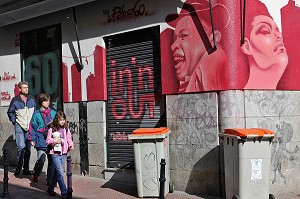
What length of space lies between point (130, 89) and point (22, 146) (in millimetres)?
2883

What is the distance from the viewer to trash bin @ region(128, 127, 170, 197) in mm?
7449

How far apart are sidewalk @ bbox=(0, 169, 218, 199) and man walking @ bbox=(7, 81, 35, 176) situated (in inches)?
20.4

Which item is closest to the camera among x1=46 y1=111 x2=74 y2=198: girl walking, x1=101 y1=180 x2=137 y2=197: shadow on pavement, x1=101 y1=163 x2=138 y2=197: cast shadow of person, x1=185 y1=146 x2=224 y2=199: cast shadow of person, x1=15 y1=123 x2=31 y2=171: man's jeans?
x1=46 y1=111 x2=74 y2=198: girl walking

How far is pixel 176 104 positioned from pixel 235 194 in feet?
7.40

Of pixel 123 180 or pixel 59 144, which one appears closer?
pixel 59 144

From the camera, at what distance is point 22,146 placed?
962 cm

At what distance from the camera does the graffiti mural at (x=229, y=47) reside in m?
7.69

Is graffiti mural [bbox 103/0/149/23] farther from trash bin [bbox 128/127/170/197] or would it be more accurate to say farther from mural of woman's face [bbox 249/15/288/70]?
trash bin [bbox 128/127/170/197]

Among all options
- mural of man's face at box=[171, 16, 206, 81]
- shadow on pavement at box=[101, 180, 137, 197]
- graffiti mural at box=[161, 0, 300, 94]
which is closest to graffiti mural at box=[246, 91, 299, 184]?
graffiti mural at box=[161, 0, 300, 94]

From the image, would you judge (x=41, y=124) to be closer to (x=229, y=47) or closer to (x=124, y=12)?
(x=124, y=12)

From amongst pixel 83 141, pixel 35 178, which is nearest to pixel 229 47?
pixel 83 141

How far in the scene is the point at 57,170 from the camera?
7.44 meters

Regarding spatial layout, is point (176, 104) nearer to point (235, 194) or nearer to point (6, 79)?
point (235, 194)

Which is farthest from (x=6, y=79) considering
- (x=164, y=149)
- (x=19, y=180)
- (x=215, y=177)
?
(x=215, y=177)
